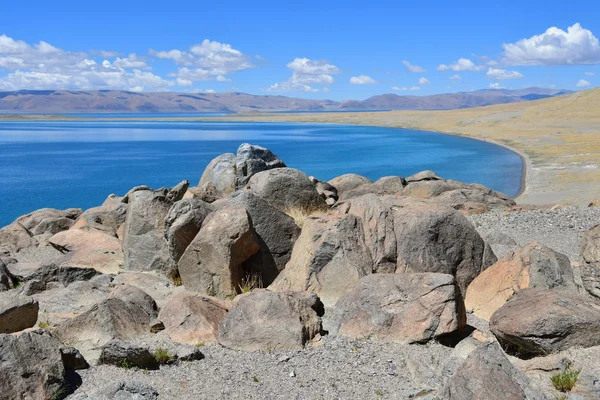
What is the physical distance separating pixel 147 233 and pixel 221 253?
4710mm

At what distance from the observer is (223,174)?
27766mm

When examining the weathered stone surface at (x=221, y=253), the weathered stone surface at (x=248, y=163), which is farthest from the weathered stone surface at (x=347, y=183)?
the weathered stone surface at (x=221, y=253)

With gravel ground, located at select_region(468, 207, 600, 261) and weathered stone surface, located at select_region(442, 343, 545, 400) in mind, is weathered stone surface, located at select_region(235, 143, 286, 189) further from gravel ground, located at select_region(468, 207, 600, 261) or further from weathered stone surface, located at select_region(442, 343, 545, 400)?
weathered stone surface, located at select_region(442, 343, 545, 400)

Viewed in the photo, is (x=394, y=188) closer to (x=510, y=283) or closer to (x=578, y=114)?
(x=510, y=283)

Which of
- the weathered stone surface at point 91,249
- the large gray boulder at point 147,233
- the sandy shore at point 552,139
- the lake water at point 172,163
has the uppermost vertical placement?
the large gray boulder at point 147,233

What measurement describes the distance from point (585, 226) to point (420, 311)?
41.0 ft

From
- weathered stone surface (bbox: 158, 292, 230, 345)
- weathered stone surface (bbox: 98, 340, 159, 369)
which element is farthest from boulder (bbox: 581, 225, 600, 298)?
weathered stone surface (bbox: 98, 340, 159, 369)

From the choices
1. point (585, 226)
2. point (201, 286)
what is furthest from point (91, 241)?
point (585, 226)

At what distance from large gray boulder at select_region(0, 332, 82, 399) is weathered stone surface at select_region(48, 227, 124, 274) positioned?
28.2 ft

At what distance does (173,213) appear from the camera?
53.4 ft

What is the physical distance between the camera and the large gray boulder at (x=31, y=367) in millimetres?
9117

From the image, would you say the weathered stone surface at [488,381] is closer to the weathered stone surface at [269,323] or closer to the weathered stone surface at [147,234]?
the weathered stone surface at [269,323]

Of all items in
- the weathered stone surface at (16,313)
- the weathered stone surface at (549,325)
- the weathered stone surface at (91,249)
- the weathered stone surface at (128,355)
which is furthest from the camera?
the weathered stone surface at (91,249)

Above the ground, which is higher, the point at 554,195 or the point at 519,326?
the point at 519,326
